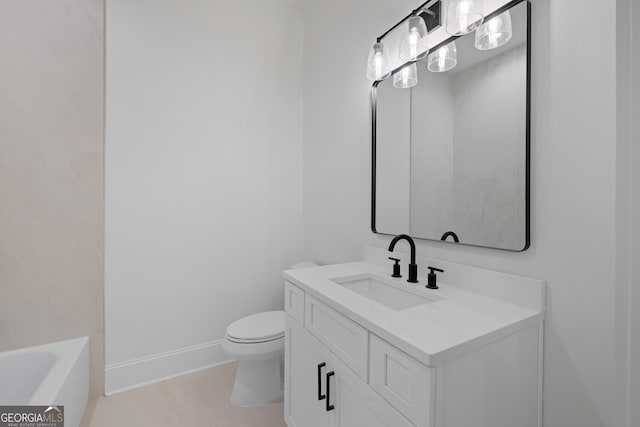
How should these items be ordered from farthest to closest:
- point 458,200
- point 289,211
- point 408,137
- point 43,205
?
1. point 289,211
2. point 43,205
3. point 408,137
4. point 458,200

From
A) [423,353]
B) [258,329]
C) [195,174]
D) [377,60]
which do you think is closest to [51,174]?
[195,174]

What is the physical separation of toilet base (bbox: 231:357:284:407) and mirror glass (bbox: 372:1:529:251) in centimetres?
110

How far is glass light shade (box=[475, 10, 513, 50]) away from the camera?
42.5 inches

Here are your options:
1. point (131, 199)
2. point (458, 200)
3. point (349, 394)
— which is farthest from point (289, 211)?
point (349, 394)

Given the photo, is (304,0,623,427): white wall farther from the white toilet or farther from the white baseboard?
the white baseboard

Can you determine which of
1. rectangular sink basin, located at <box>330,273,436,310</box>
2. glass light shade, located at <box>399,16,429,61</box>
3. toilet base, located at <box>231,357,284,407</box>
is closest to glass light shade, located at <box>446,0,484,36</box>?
glass light shade, located at <box>399,16,429,61</box>

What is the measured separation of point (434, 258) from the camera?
1.42 meters

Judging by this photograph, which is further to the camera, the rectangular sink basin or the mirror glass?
the rectangular sink basin

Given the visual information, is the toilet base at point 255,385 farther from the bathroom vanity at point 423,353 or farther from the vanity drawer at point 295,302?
the vanity drawer at point 295,302

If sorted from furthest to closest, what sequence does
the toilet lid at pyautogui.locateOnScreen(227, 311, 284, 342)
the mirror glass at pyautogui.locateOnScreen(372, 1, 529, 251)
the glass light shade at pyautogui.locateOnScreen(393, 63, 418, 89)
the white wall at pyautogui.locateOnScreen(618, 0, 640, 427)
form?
1. the toilet lid at pyautogui.locateOnScreen(227, 311, 284, 342)
2. the glass light shade at pyautogui.locateOnScreen(393, 63, 418, 89)
3. the mirror glass at pyautogui.locateOnScreen(372, 1, 529, 251)
4. the white wall at pyautogui.locateOnScreen(618, 0, 640, 427)

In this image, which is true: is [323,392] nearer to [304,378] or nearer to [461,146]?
[304,378]

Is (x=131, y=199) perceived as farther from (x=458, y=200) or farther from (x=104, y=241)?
(x=458, y=200)

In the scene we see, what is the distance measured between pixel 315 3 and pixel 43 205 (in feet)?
7.38

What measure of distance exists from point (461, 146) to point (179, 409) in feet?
6.60
